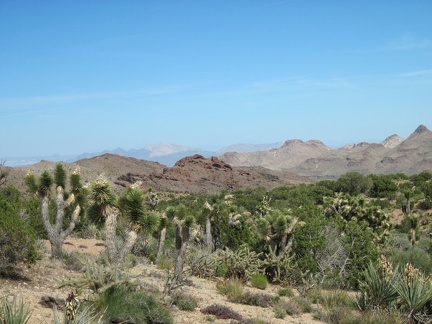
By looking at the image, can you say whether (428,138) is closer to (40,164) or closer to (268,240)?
(40,164)

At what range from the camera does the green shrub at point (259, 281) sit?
15.1m

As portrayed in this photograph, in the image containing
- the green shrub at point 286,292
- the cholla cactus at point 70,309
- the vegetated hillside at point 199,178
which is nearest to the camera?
the cholla cactus at point 70,309

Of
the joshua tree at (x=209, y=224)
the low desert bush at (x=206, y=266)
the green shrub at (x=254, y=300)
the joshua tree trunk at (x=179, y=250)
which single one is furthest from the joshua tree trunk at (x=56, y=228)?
the green shrub at (x=254, y=300)

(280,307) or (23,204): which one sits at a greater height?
(23,204)

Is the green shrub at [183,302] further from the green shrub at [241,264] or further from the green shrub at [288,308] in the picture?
the green shrub at [241,264]

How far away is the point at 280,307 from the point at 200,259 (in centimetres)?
444

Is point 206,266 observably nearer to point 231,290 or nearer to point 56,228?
point 231,290

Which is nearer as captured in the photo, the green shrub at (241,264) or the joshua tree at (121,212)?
the joshua tree at (121,212)

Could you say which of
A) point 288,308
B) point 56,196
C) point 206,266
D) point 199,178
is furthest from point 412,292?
point 199,178

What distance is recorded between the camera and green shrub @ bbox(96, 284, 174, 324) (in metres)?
8.37

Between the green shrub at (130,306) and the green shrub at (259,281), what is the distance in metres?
6.40

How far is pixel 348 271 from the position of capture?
55.0ft

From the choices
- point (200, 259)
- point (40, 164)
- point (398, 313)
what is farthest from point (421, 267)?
point (40, 164)

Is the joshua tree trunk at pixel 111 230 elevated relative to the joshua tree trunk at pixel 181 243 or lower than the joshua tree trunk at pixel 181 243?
elevated
